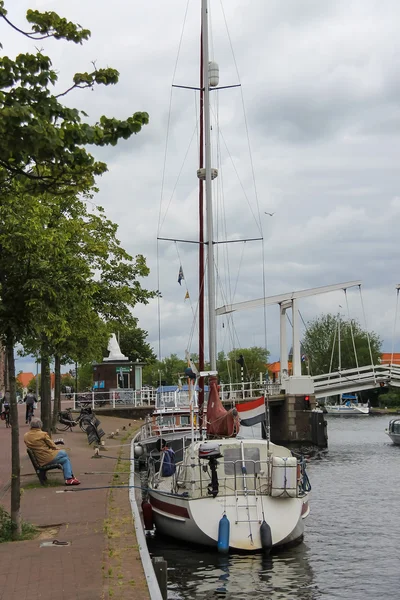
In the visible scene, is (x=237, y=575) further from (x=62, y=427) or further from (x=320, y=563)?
(x=62, y=427)

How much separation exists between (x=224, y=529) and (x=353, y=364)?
4044 inches

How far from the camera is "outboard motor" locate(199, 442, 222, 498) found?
15.9m

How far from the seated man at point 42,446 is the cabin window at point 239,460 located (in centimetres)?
343

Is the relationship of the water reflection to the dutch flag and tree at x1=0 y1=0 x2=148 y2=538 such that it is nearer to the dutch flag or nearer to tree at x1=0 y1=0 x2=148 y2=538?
the dutch flag

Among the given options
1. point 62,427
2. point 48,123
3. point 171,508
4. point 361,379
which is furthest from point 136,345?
point 48,123

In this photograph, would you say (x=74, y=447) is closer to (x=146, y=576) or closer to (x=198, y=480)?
(x=198, y=480)

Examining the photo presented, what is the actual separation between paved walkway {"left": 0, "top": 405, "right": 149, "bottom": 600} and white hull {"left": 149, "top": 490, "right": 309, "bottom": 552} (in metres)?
1.48

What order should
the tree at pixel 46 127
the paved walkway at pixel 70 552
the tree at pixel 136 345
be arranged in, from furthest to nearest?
the tree at pixel 136 345
the paved walkway at pixel 70 552
the tree at pixel 46 127

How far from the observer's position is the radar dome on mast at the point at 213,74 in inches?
973

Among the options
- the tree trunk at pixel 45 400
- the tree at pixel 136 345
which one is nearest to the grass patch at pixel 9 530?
the tree trunk at pixel 45 400

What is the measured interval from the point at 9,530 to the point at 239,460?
248 inches

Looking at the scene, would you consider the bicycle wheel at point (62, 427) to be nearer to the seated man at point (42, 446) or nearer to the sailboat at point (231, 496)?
the sailboat at point (231, 496)

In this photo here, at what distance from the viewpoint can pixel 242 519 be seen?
15.8 metres

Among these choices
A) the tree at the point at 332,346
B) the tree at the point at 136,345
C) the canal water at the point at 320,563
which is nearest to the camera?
the canal water at the point at 320,563
